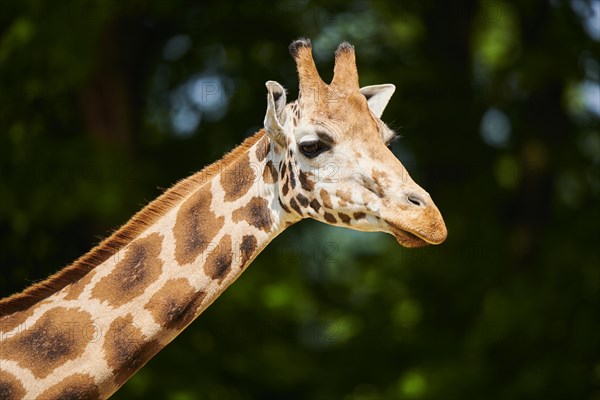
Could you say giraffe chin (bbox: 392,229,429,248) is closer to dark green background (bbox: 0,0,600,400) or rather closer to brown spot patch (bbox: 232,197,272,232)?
brown spot patch (bbox: 232,197,272,232)

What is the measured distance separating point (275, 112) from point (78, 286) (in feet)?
4.50

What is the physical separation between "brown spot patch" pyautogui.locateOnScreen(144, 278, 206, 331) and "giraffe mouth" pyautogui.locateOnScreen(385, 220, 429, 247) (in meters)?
1.04

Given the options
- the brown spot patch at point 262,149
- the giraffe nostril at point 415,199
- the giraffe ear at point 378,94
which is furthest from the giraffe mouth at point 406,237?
the giraffe ear at point 378,94

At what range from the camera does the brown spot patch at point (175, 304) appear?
4719 mm

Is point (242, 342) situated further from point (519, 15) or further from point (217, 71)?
point (519, 15)

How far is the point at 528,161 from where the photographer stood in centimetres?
1327

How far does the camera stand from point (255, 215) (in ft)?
16.2

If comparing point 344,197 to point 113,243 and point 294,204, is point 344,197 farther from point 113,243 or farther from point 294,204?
point 113,243

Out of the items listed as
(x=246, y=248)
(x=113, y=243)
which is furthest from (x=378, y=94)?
(x=113, y=243)

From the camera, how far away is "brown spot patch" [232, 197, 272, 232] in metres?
4.92

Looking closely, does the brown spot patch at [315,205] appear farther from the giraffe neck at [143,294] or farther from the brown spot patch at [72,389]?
the brown spot patch at [72,389]

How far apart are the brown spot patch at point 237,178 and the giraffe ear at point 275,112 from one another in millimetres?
262

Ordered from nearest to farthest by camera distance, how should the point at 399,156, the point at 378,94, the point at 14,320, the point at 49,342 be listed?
1. the point at 49,342
2. the point at 14,320
3. the point at 378,94
4. the point at 399,156

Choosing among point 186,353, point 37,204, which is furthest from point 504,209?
point 37,204
